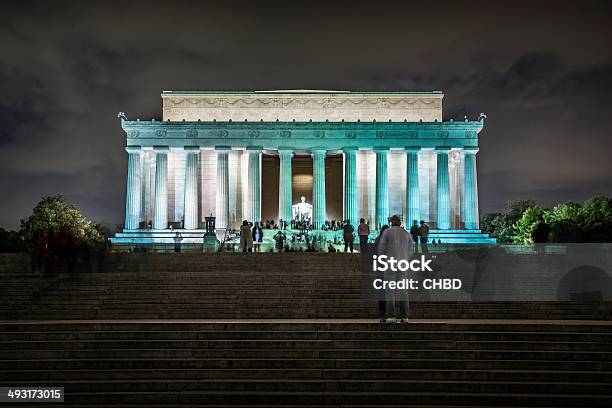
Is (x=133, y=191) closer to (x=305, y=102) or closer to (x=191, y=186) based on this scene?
(x=191, y=186)

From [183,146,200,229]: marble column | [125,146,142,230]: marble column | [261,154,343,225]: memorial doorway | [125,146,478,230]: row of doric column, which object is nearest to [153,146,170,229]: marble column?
[125,146,478,230]: row of doric column

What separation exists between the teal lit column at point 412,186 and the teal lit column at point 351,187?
4544 mm

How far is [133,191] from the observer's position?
193ft

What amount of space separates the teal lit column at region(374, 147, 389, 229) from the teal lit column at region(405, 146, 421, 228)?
6.01 ft

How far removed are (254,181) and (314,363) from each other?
43.9 metres

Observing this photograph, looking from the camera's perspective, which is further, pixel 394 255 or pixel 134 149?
pixel 134 149

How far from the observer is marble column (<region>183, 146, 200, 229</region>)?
58938 mm

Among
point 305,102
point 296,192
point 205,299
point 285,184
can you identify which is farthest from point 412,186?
point 205,299

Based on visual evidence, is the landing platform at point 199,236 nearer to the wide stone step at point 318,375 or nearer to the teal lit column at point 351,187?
the teal lit column at point 351,187

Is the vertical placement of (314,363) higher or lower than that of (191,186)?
lower

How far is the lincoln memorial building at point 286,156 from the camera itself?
58.4m

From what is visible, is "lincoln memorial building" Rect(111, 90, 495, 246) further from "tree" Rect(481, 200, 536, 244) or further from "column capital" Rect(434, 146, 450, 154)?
"tree" Rect(481, 200, 536, 244)

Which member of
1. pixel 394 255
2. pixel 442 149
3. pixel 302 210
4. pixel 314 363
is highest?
pixel 442 149

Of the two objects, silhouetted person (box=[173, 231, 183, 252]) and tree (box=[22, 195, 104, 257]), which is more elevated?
tree (box=[22, 195, 104, 257])
